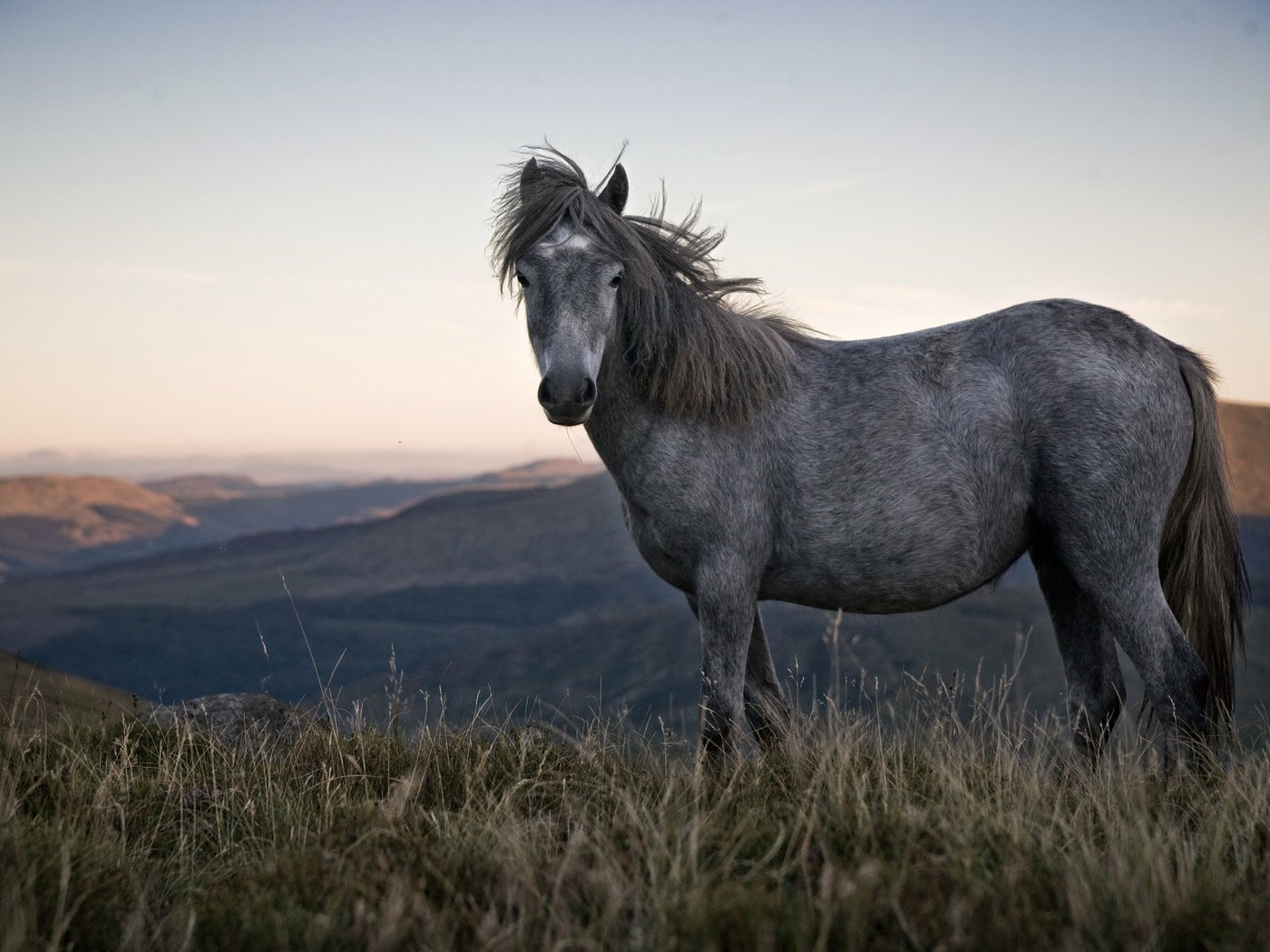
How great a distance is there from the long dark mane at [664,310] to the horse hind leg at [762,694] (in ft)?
4.21

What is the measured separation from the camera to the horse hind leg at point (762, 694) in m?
5.19

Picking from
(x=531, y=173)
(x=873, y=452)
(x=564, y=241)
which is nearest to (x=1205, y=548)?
(x=873, y=452)

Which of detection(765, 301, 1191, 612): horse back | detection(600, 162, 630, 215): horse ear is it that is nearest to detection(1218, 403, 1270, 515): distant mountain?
detection(765, 301, 1191, 612): horse back

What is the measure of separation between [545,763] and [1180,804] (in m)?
2.90

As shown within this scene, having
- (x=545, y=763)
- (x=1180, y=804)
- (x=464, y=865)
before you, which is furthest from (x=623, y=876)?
(x=1180, y=804)

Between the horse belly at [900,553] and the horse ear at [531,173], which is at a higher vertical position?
the horse ear at [531,173]

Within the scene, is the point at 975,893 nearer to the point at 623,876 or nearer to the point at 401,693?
the point at 623,876

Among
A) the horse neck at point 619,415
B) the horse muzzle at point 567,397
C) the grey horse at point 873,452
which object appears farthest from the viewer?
the horse neck at point 619,415

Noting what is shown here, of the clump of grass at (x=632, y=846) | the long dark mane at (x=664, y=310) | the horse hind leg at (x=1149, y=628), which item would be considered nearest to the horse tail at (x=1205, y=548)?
the horse hind leg at (x=1149, y=628)

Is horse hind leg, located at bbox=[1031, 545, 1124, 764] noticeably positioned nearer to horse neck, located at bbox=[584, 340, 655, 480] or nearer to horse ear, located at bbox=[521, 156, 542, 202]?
horse neck, located at bbox=[584, 340, 655, 480]

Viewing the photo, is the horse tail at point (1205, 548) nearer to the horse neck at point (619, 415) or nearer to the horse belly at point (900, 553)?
the horse belly at point (900, 553)

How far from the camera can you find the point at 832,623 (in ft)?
15.1

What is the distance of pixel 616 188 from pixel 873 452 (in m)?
1.98

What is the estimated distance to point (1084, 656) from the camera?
5.48m
